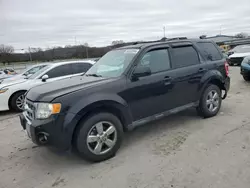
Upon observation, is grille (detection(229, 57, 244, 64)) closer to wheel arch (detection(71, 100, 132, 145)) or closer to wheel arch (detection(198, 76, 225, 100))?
wheel arch (detection(198, 76, 225, 100))

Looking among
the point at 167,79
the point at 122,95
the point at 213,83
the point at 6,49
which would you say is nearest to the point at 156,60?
the point at 167,79

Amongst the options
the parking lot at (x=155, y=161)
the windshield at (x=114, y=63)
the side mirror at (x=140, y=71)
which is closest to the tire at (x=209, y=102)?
the parking lot at (x=155, y=161)

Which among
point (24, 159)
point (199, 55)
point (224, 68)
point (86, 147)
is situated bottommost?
point (24, 159)

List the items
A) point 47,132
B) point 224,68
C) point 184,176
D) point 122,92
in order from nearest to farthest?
point 184,176 → point 47,132 → point 122,92 → point 224,68

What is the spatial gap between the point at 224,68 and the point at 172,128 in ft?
6.63

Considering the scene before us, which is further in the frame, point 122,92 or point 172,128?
point 172,128

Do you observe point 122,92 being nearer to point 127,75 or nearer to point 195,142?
point 127,75

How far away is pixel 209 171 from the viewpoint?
299 cm

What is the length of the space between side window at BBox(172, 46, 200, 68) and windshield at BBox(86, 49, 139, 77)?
897mm

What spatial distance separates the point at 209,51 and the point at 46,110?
3871 millimetres

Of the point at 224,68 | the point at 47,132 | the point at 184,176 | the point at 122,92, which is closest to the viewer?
the point at 184,176

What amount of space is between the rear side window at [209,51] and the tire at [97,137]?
8.95ft

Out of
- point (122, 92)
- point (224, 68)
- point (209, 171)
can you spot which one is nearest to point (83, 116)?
point (122, 92)

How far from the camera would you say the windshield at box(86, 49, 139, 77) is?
13.2 ft
